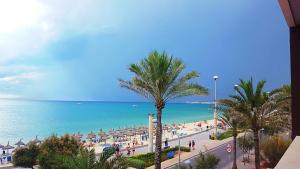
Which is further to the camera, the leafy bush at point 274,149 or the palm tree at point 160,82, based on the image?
the leafy bush at point 274,149

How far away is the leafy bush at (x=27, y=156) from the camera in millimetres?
23344

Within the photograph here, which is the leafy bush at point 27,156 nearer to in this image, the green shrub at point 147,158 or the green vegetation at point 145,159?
the green vegetation at point 145,159

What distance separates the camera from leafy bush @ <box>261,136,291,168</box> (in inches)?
841

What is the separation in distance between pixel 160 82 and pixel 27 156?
414 inches

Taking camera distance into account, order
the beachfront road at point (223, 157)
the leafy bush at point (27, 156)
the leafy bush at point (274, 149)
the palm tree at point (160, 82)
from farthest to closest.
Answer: the beachfront road at point (223, 157) < the leafy bush at point (27, 156) < the leafy bush at point (274, 149) < the palm tree at point (160, 82)

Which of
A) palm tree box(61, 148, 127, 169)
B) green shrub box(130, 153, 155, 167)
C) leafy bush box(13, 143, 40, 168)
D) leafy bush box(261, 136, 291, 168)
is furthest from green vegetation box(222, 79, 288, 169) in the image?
leafy bush box(13, 143, 40, 168)

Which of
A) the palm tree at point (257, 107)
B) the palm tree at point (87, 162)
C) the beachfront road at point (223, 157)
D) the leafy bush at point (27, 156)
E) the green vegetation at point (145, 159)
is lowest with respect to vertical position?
the beachfront road at point (223, 157)

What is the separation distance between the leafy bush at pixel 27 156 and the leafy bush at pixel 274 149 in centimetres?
1459

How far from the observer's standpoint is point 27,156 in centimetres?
2344

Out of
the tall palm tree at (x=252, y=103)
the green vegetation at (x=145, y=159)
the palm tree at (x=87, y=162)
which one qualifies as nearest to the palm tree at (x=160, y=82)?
the tall palm tree at (x=252, y=103)

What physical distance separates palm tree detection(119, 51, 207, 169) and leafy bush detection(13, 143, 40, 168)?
8.33 m

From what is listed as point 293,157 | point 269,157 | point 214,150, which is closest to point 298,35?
point 293,157

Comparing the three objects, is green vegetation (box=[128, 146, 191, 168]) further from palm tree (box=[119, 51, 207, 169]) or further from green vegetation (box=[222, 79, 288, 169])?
green vegetation (box=[222, 79, 288, 169])

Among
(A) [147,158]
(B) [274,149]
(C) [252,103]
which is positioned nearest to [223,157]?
(A) [147,158]
